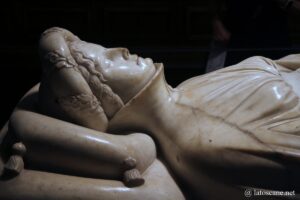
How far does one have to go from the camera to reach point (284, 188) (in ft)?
6.00

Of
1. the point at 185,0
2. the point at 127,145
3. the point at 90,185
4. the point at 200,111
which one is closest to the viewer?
the point at 90,185

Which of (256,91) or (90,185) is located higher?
(256,91)

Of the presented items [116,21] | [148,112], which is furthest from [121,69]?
[116,21]

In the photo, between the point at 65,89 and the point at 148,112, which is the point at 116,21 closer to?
the point at 148,112

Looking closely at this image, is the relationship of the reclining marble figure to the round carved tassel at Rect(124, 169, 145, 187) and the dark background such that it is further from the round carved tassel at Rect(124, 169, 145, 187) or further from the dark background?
the dark background

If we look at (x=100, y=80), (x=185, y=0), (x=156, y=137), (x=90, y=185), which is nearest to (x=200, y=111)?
(x=156, y=137)

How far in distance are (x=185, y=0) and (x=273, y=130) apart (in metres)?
2.90

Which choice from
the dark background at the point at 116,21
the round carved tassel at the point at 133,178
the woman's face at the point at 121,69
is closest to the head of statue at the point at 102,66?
the woman's face at the point at 121,69

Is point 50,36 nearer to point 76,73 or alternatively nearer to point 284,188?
point 76,73

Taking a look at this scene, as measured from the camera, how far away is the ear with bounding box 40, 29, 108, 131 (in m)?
1.89

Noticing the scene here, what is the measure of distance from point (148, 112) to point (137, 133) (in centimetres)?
10

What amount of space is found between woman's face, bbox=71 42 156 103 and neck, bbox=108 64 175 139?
3cm

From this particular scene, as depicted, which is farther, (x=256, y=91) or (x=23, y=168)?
(x=256, y=91)

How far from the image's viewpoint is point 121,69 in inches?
→ 78.8
